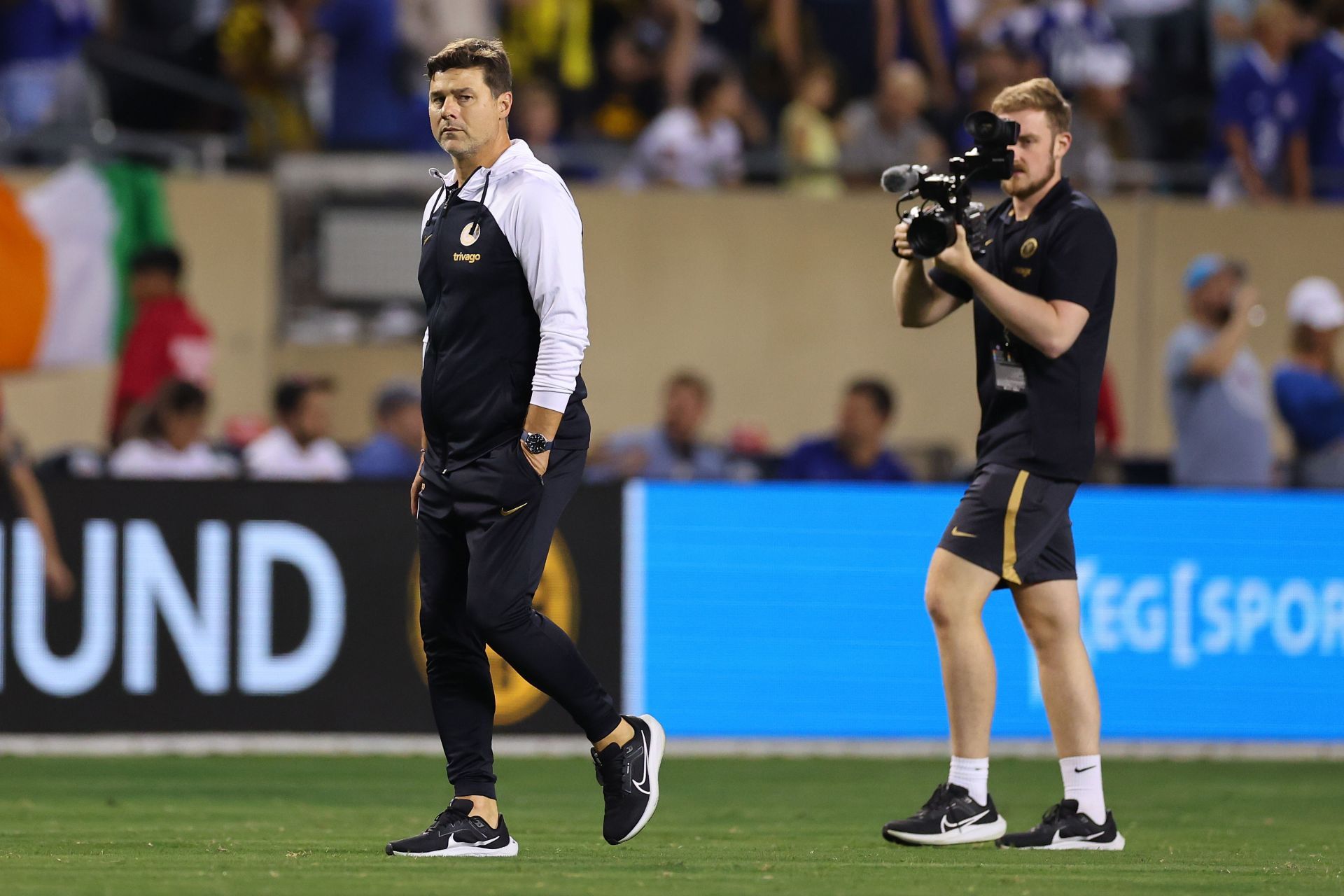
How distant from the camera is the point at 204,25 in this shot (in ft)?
45.1

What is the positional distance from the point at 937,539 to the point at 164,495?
3648 mm

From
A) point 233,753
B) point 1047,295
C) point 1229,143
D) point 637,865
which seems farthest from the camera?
point 1229,143

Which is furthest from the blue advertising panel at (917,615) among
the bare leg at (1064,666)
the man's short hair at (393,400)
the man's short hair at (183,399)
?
the bare leg at (1064,666)

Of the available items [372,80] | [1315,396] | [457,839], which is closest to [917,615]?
[1315,396]

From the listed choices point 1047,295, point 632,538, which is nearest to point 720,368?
point 632,538

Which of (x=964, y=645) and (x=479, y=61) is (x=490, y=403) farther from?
(x=964, y=645)

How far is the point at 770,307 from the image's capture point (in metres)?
13.8

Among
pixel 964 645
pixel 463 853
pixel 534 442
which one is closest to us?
pixel 534 442

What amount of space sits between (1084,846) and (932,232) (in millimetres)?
1901

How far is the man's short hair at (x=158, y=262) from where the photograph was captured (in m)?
11.8

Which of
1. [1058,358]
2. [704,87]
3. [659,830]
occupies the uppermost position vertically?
[704,87]

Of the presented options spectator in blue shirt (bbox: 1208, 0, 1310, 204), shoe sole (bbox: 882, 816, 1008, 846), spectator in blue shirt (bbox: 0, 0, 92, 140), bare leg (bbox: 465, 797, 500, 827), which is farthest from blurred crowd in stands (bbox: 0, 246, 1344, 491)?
bare leg (bbox: 465, 797, 500, 827)

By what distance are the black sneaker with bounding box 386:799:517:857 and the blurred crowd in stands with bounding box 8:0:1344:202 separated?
7.81 m

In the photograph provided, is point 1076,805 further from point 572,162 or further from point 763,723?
point 572,162
